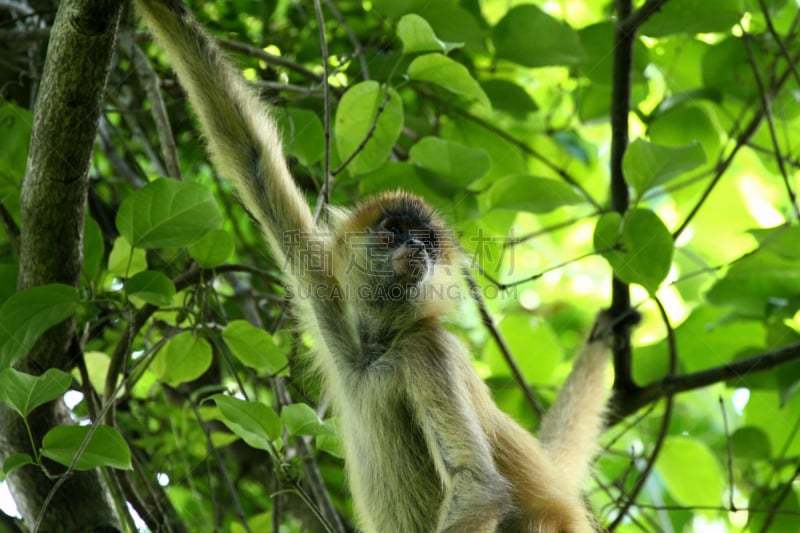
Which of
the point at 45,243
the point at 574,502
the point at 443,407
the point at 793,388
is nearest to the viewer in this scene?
the point at 45,243

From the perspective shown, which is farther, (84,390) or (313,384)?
(313,384)

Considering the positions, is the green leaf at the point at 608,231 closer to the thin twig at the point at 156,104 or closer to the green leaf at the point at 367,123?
the green leaf at the point at 367,123

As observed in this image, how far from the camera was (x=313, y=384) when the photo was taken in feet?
16.5

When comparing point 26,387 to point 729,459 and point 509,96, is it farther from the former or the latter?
point 729,459

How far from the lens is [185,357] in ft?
13.3

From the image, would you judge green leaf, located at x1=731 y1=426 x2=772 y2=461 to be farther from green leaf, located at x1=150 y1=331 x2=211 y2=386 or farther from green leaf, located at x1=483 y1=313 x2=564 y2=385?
green leaf, located at x1=150 y1=331 x2=211 y2=386

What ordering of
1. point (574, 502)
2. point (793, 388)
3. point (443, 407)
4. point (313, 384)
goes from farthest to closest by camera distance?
1. point (313, 384)
2. point (793, 388)
3. point (574, 502)
4. point (443, 407)

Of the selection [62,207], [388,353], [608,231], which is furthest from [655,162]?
[62,207]

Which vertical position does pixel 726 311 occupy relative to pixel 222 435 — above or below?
above

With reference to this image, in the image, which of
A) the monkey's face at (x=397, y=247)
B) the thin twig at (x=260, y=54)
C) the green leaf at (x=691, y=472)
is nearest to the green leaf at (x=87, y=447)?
the monkey's face at (x=397, y=247)

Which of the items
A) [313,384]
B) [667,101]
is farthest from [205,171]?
[667,101]

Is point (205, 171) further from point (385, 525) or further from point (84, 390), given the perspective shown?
point (385, 525)

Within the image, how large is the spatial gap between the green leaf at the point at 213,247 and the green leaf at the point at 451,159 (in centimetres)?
110

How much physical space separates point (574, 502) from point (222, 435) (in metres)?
1.90
